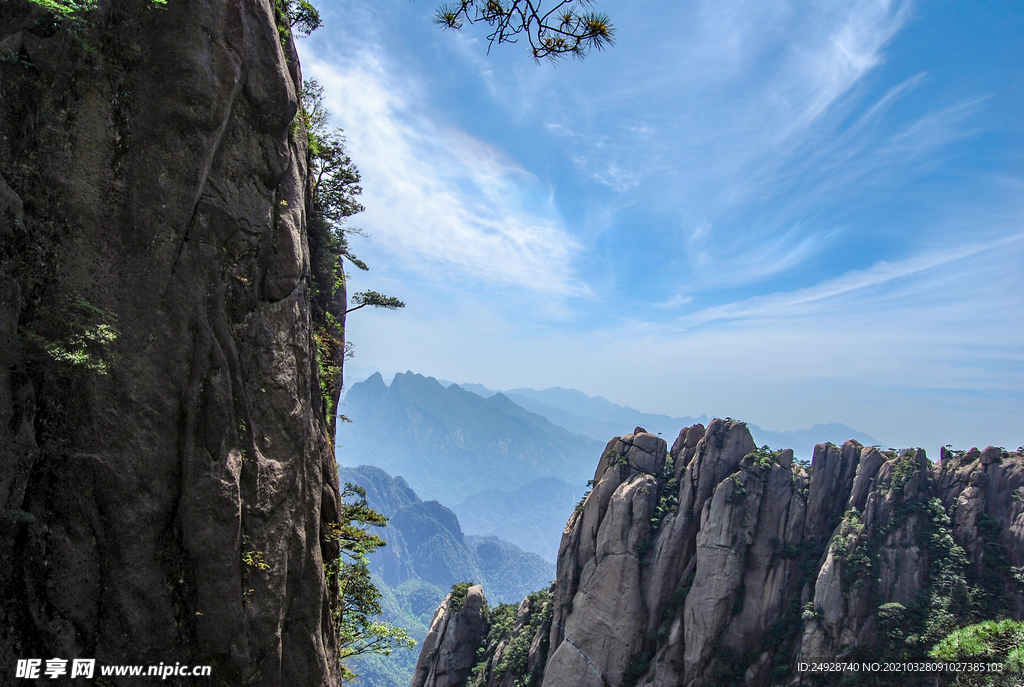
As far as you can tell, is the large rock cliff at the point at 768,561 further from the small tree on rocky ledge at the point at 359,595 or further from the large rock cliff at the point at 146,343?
the large rock cliff at the point at 146,343

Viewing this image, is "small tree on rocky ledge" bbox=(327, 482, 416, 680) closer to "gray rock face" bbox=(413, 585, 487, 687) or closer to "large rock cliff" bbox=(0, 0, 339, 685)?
"large rock cliff" bbox=(0, 0, 339, 685)

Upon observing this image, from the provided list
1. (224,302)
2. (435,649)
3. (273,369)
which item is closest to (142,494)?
(273,369)

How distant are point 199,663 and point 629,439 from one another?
40142mm

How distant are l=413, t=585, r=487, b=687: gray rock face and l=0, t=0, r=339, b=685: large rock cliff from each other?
137 ft

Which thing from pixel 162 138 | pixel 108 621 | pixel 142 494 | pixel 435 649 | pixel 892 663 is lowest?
pixel 435 649

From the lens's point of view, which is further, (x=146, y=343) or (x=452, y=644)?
(x=452, y=644)

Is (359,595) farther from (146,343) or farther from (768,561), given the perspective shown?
(768,561)

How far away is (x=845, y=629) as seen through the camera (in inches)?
1261

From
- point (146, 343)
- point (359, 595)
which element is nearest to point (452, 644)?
point (359, 595)

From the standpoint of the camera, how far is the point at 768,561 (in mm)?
36344

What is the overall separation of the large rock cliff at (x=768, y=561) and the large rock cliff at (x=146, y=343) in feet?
111

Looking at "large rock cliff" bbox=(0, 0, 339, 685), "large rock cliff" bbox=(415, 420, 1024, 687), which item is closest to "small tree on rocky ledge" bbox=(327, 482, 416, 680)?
"large rock cliff" bbox=(0, 0, 339, 685)

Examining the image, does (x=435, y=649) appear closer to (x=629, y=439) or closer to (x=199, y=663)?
(x=629, y=439)

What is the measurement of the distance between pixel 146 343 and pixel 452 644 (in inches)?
1886
